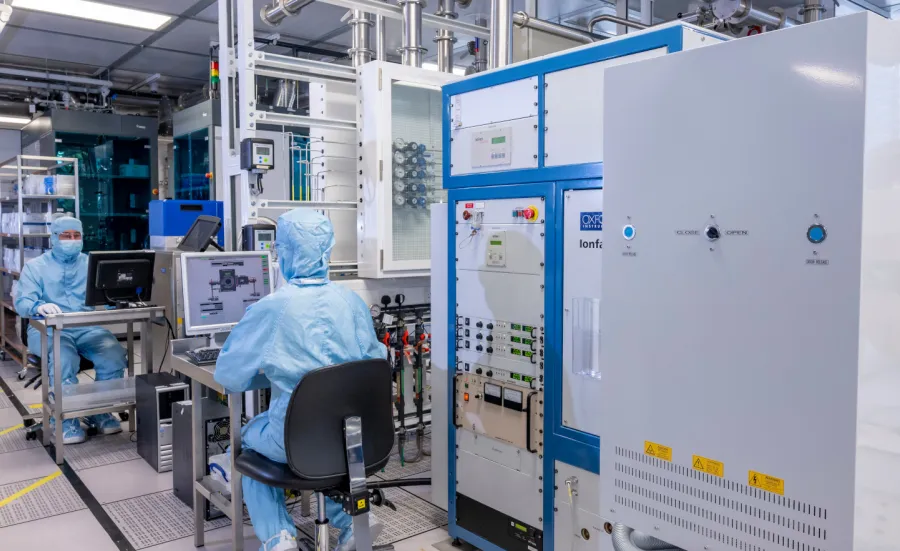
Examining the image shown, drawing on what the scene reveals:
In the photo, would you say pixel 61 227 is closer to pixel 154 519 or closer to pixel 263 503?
pixel 154 519

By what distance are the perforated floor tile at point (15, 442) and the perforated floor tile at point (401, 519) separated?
2.11 metres

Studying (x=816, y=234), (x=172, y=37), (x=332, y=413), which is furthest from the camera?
(x=172, y=37)

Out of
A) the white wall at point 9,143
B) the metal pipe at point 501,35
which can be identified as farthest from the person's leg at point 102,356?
the white wall at point 9,143

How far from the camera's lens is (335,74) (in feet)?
12.1

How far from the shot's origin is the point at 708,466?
139cm

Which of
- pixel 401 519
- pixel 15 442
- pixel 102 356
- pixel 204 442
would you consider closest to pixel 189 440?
pixel 204 442

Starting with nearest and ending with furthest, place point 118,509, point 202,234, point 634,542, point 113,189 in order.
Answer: point 634,542 → point 118,509 → point 202,234 → point 113,189

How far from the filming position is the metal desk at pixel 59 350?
3982 mm

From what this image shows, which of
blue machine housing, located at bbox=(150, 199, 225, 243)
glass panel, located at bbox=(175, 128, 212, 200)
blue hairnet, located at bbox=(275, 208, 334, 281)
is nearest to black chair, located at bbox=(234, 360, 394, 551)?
blue hairnet, located at bbox=(275, 208, 334, 281)

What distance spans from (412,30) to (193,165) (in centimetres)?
476

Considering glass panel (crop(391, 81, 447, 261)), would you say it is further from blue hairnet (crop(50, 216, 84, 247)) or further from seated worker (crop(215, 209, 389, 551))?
blue hairnet (crop(50, 216, 84, 247))

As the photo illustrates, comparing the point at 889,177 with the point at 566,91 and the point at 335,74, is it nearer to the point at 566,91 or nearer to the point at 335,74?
the point at 566,91

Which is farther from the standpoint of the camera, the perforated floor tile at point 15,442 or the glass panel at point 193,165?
the glass panel at point 193,165

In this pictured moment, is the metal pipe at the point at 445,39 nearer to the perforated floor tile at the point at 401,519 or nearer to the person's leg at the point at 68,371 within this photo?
the perforated floor tile at the point at 401,519
